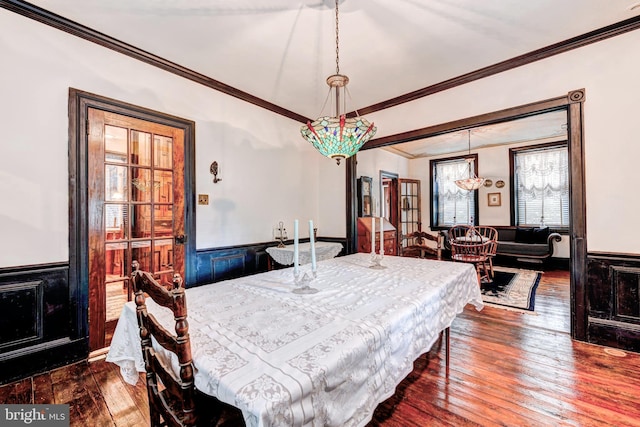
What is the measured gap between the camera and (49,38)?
7.29 ft

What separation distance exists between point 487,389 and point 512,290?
285 cm

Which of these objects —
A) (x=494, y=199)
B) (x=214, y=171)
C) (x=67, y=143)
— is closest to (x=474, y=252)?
(x=494, y=199)

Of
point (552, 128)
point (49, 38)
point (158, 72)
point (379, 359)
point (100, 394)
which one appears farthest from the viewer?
point (552, 128)

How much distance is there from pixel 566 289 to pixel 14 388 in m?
6.25

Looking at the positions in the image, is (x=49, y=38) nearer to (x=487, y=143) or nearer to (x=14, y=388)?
(x=14, y=388)

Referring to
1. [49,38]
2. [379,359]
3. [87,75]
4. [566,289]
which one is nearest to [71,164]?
[87,75]

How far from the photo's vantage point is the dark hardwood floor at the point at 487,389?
5.34 ft

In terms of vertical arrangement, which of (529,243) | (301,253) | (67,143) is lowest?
(529,243)

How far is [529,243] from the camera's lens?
18.9 feet

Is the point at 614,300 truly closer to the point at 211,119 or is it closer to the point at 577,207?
the point at 577,207

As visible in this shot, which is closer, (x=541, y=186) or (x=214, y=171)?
(x=214, y=171)

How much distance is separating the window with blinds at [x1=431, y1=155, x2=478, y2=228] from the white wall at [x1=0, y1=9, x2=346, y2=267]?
165 inches

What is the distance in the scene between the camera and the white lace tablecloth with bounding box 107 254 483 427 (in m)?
0.76

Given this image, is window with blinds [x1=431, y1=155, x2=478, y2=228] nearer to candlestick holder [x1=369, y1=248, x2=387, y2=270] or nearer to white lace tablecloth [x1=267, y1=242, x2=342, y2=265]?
white lace tablecloth [x1=267, y1=242, x2=342, y2=265]
